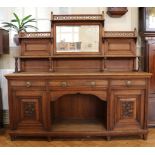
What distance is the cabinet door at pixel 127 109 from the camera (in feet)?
7.98

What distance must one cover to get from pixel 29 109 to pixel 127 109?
3.91 feet

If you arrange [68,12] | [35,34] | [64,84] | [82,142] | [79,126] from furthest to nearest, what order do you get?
[68,12]
[35,34]
[79,126]
[82,142]
[64,84]

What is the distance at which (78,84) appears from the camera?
94.0 inches

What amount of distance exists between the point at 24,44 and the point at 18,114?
3.14 ft

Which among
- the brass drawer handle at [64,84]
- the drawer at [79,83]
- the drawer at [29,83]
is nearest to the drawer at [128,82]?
the drawer at [79,83]

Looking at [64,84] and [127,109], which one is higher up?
[64,84]

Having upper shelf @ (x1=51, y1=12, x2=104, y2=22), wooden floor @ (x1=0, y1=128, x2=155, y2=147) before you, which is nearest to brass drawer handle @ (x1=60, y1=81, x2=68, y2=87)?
wooden floor @ (x1=0, y1=128, x2=155, y2=147)

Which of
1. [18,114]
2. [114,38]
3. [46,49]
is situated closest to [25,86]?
[18,114]

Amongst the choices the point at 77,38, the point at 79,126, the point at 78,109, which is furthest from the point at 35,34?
the point at 79,126

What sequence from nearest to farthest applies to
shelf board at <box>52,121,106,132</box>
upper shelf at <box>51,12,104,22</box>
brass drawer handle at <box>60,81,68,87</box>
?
brass drawer handle at <box>60,81,68,87</box> → shelf board at <box>52,121,106,132</box> → upper shelf at <box>51,12,104,22</box>

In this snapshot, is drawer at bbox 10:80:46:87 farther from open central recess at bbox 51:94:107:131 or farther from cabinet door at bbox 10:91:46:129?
open central recess at bbox 51:94:107:131

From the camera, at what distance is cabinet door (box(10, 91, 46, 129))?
243cm

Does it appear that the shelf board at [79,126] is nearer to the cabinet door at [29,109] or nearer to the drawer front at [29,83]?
the cabinet door at [29,109]

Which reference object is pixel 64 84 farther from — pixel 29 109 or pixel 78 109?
pixel 78 109
